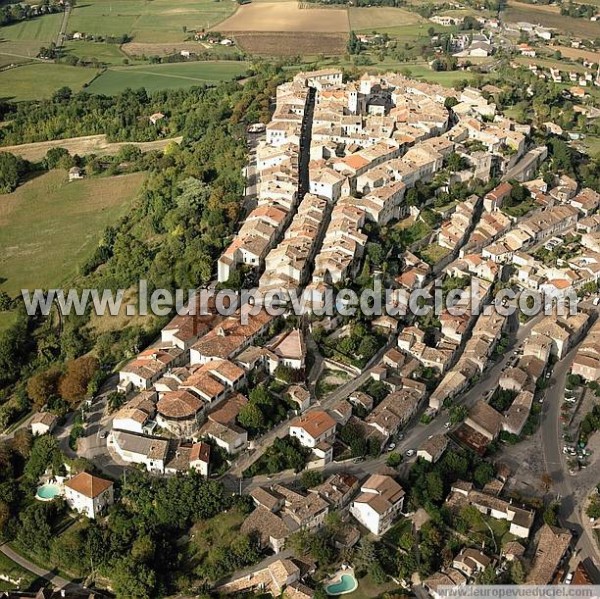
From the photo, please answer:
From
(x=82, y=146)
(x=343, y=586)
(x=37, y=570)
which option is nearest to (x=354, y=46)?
(x=82, y=146)

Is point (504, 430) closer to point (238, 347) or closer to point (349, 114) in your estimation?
point (238, 347)

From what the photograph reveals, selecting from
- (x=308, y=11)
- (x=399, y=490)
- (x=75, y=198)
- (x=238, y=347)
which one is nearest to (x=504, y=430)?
(x=399, y=490)

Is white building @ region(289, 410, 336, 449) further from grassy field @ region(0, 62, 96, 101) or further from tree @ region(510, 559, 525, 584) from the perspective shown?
grassy field @ region(0, 62, 96, 101)

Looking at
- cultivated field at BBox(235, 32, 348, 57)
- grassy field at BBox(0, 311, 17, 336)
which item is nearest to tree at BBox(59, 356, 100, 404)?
grassy field at BBox(0, 311, 17, 336)

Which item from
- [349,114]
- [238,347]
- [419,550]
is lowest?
[419,550]

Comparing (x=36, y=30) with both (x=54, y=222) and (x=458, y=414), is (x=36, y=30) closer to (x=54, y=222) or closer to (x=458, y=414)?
(x=54, y=222)

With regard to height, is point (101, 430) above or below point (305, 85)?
below

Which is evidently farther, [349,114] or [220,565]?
[349,114]

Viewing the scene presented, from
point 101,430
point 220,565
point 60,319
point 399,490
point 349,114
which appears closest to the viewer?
point 220,565
